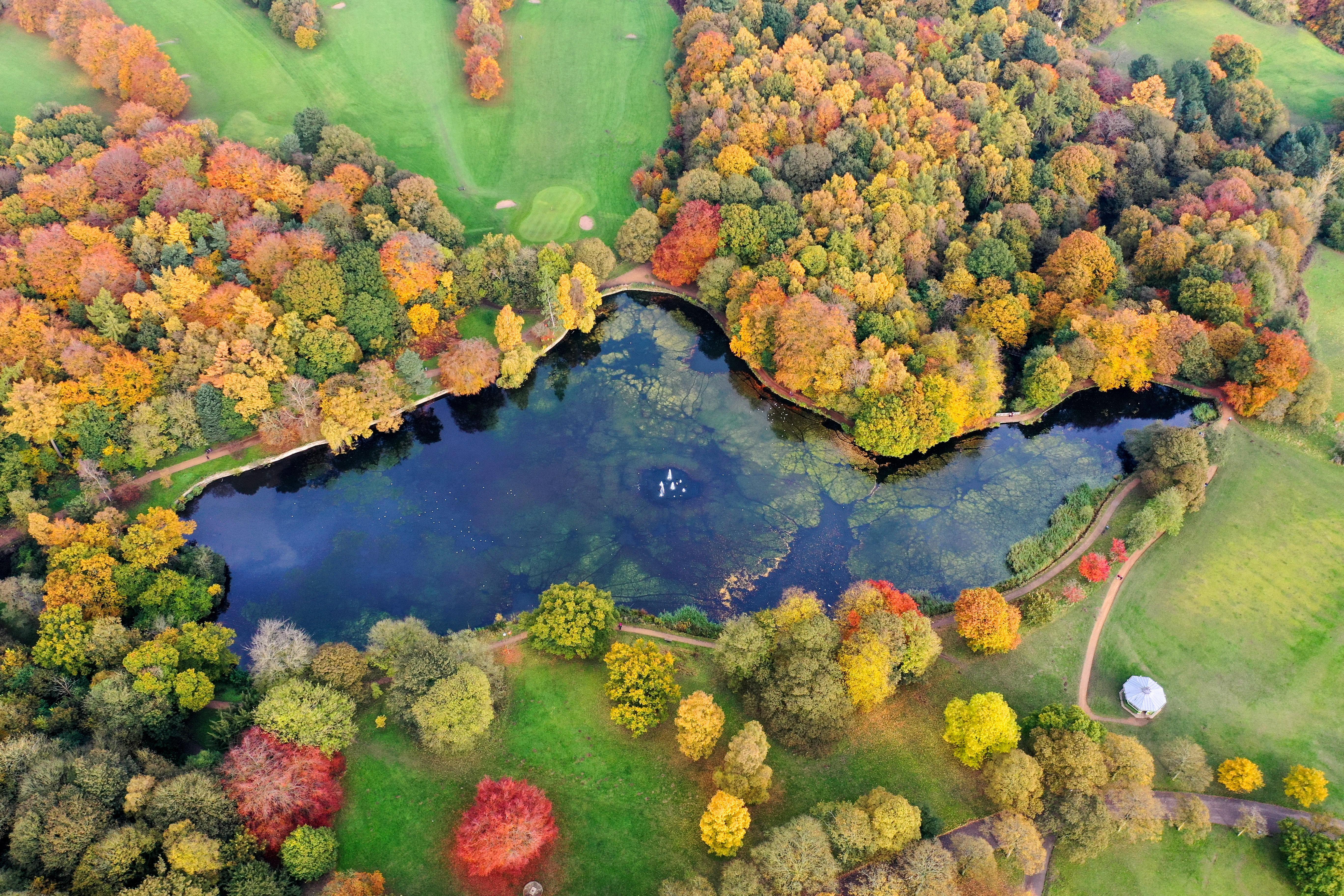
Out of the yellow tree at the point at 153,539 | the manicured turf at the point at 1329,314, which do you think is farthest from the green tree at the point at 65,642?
the manicured turf at the point at 1329,314

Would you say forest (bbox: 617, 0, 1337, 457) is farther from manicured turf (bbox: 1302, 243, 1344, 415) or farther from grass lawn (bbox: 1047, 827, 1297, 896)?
grass lawn (bbox: 1047, 827, 1297, 896)

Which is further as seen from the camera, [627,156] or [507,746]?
[627,156]

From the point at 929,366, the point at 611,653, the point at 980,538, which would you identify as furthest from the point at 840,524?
the point at 611,653

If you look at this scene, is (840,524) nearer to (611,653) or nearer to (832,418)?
(832,418)

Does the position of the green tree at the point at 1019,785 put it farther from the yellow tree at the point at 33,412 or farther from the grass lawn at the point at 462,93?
the yellow tree at the point at 33,412

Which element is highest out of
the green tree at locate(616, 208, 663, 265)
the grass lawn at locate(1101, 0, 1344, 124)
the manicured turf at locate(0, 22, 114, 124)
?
the grass lawn at locate(1101, 0, 1344, 124)

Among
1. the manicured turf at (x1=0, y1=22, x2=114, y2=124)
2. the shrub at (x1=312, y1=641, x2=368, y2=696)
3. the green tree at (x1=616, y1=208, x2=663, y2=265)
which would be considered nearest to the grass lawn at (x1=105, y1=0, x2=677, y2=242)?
the manicured turf at (x1=0, y1=22, x2=114, y2=124)
